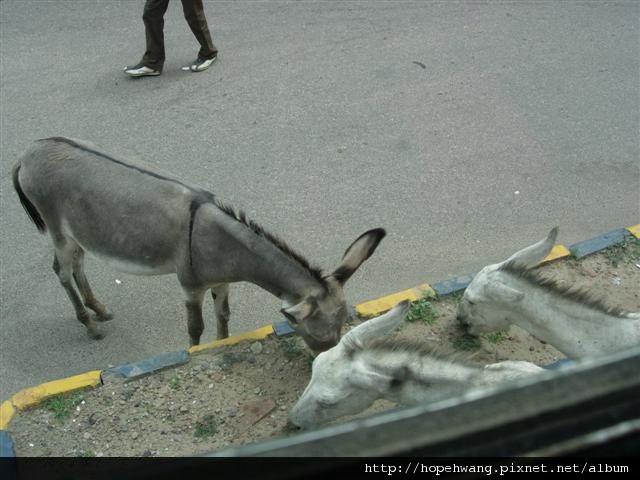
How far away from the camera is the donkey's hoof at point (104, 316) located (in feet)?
17.1

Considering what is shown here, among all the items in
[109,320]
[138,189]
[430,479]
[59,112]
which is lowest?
[109,320]

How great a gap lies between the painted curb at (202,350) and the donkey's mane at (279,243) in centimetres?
108

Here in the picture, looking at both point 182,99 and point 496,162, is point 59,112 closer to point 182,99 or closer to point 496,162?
point 182,99

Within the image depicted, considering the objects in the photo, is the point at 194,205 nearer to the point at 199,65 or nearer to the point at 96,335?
the point at 96,335

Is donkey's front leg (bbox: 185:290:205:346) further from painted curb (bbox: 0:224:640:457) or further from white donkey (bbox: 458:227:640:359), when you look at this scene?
white donkey (bbox: 458:227:640:359)

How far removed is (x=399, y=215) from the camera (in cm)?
610

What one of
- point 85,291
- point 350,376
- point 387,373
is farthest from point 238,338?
point 387,373

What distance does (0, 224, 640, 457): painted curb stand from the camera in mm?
4250

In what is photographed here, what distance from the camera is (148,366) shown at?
14.7 ft

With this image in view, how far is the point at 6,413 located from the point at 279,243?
2.28m

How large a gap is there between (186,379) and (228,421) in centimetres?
48

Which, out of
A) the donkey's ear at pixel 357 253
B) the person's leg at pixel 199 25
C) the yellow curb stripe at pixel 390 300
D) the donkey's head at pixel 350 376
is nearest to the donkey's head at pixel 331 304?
the donkey's ear at pixel 357 253

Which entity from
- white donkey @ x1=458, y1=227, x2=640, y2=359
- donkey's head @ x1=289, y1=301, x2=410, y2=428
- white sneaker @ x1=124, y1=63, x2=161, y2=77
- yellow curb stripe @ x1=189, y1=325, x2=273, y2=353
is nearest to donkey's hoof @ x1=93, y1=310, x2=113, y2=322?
yellow curb stripe @ x1=189, y1=325, x2=273, y2=353

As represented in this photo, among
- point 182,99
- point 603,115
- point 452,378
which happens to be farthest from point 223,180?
point 603,115
